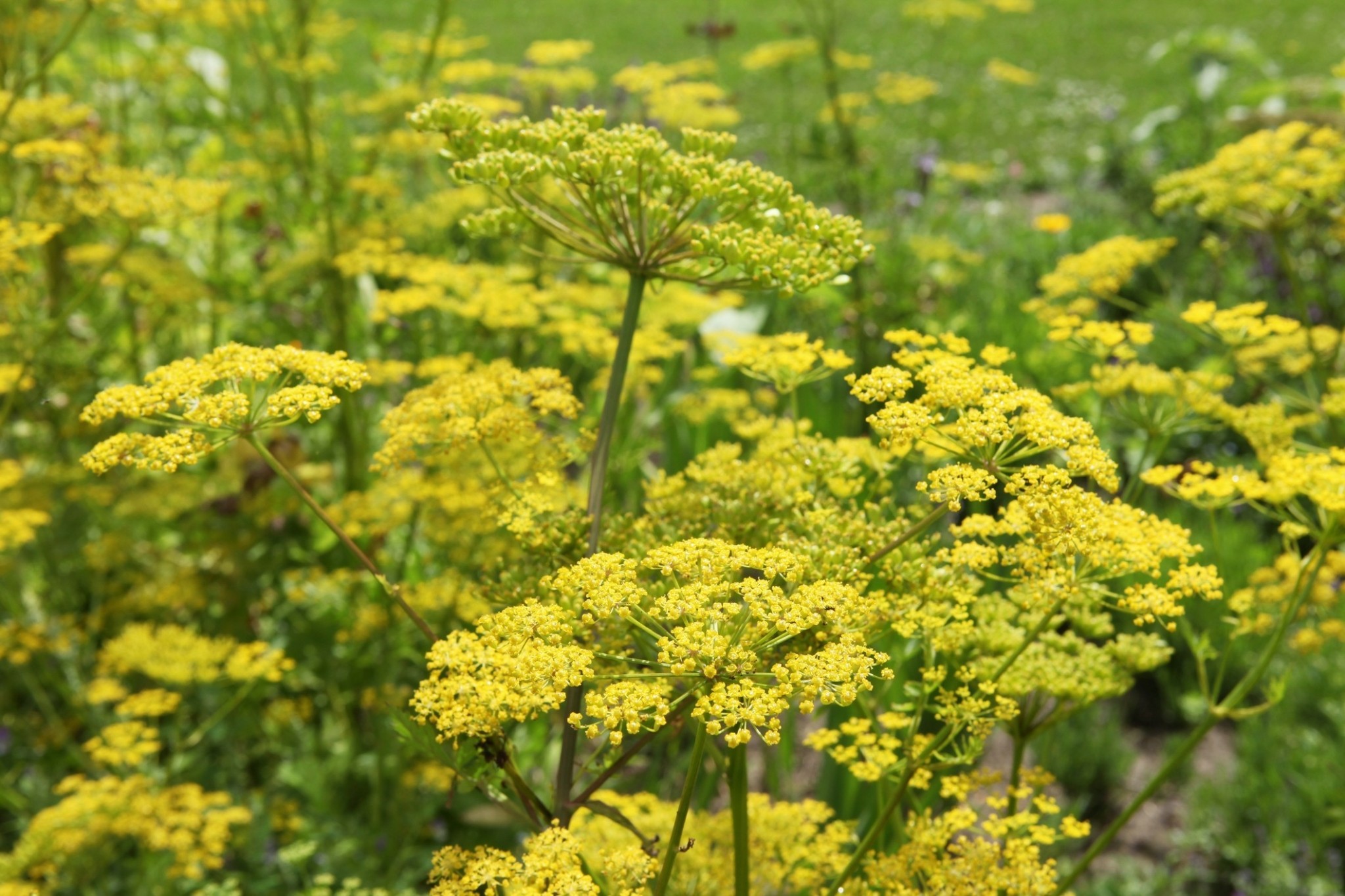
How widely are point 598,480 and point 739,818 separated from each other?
0.48 meters

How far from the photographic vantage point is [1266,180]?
8.12ft

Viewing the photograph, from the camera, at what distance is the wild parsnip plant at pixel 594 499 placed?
1.23 m

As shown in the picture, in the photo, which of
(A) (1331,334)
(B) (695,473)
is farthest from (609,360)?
(A) (1331,334)

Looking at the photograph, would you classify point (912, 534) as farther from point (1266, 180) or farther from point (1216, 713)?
→ point (1266, 180)

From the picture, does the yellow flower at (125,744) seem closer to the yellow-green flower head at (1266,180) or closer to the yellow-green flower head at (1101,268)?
the yellow-green flower head at (1101,268)

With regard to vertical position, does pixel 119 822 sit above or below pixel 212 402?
below

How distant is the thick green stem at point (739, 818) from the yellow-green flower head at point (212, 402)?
671 millimetres

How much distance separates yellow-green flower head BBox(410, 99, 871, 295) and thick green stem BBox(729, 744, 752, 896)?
0.62 metres

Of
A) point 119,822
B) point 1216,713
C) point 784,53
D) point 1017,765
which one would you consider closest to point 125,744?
point 119,822

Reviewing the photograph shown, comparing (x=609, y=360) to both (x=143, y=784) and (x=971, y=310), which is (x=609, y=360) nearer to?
(x=143, y=784)

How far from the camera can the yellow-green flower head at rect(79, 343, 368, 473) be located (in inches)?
49.0

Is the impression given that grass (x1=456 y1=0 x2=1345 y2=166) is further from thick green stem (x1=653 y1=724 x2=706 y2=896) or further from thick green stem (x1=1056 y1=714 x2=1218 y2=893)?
thick green stem (x1=653 y1=724 x2=706 y2=896)

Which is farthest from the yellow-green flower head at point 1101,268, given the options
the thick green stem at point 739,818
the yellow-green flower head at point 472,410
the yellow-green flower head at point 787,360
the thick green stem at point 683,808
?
the thick green stem at point 683,808

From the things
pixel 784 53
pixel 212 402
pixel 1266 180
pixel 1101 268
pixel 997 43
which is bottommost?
pixel 212 402
